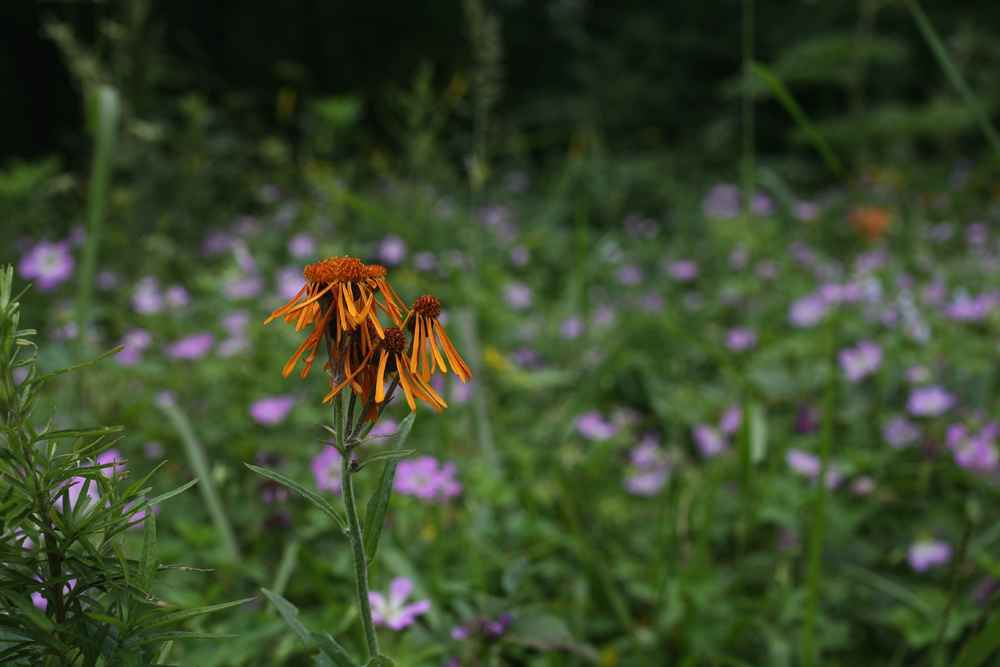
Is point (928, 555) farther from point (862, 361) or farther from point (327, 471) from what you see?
point (327, 471)

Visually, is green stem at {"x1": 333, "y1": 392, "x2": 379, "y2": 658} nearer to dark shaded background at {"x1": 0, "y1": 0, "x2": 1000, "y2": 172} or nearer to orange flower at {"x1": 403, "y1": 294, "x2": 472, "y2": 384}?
orange flower at {"x1": 403, "y1": 294, "x2": 472, "y2": 384}

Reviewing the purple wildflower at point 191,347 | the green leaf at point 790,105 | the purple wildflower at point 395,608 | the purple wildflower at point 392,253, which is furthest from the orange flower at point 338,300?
the purple wildflower at point 392,253

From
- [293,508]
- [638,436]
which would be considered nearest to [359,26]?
[638,436]

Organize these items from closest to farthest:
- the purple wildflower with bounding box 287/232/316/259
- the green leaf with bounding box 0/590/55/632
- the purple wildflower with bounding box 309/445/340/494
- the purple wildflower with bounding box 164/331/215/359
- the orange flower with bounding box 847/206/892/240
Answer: the green leaf with bounding box 0/590/55/632 → the purple wildflower with bounding box 309/445/340/494 → the purple wildflower with bounding box 164/331/215/359 → the purple wildflower with bounding box 287/232/316/259 → the orange flower with bounding box 847/206/892/240

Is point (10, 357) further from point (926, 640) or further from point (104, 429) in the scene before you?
point (926, 640)

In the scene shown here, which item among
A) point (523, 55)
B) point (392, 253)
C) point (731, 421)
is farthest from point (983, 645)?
point (523, 55)

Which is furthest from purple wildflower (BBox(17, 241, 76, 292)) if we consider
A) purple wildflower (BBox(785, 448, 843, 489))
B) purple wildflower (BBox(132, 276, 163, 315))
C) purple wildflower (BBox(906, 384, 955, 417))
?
purple wildflower (BBox(906, 384, 955, 417))
